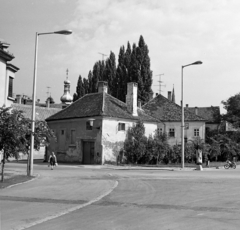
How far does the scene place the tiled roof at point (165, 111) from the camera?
5478cm

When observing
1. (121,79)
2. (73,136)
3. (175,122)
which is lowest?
(73,136)

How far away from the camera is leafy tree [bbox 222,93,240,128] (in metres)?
65.7

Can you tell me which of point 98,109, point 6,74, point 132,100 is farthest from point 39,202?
point 132,100

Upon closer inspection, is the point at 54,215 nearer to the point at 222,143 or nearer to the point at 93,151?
the point at 93,151

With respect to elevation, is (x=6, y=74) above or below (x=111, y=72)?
below

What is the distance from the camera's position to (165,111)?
56500 mm

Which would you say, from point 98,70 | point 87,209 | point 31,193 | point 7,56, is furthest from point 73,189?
point 98,70

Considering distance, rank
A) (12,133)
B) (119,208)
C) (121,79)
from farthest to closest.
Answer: (121,79), (12,133), (119,208)

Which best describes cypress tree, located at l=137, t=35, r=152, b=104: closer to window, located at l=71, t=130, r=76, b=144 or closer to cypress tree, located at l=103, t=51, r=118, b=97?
cypress tree, located at l=103, t=51, r=118, b=97

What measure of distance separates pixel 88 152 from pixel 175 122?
18.4 meters

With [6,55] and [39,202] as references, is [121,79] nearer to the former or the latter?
[6,55]

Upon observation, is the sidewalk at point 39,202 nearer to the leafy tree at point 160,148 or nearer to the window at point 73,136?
the window at point 73,136

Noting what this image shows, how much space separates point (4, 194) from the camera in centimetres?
1382

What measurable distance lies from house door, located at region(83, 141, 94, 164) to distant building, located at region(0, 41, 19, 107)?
12.4m
